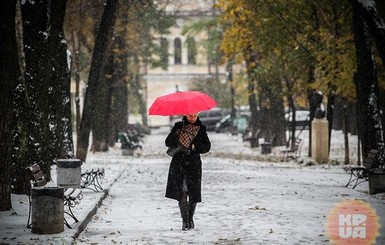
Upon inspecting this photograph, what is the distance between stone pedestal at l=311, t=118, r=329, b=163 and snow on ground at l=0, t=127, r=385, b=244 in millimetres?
3369

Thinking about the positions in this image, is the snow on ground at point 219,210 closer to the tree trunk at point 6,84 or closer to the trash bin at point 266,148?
the tree trunk at point 6,84

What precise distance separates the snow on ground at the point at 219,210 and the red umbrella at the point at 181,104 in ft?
5.60

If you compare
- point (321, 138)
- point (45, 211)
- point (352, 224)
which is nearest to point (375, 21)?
point (352, 224)

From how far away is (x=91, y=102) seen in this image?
2456 centimetres

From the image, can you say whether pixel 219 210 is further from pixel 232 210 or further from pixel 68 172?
pixel 68 172

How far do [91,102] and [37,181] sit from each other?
13.5 metres

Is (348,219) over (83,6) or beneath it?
beneath

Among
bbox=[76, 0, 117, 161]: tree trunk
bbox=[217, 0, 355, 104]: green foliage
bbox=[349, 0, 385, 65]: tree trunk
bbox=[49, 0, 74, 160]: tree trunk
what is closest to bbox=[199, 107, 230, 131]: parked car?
bbox=[217, 0, 355, 104]: green foliage

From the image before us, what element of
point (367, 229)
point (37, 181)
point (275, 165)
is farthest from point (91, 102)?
point (367, 229)

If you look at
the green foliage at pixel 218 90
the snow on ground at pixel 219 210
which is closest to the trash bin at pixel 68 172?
the snow on ground at pixel 219 210

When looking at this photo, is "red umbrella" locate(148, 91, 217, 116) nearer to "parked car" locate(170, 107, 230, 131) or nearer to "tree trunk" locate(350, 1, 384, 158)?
"tree trunk" locate(350, 1, 384, 158)

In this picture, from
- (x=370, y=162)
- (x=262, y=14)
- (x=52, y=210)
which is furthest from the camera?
(x=262, y=14)

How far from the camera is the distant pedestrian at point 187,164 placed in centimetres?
1062

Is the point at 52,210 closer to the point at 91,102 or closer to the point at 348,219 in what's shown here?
the point at 348,219
